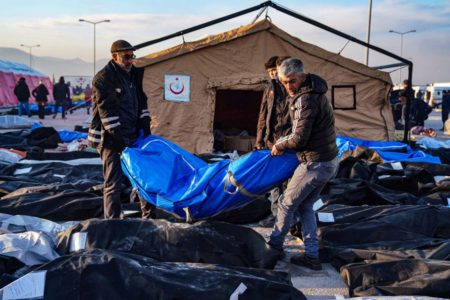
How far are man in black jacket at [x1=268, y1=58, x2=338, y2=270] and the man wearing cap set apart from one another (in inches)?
65.4

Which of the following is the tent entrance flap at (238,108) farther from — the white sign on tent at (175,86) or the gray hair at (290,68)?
the gray hair at (290,68)

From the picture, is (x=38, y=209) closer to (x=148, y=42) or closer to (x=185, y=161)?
(x=185, y=161)

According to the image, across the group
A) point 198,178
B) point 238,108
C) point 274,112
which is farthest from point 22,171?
point 238,108

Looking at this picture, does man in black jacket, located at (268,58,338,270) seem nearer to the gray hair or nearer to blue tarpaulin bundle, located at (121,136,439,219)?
the gray hair

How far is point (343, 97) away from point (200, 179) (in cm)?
741

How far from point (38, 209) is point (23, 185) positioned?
1.40 metres

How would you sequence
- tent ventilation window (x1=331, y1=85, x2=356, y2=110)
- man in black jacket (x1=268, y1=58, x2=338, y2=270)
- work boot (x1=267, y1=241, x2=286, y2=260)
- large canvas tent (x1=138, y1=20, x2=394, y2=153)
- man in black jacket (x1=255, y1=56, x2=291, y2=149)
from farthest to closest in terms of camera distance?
tent ventilation window (x1=331, y1=85, x2=356, y2=110), large canvas tent (x1=138, y1=20, x2=394, y2=153), man in black jacket (x1=255, y1=56, x2=291, y2=149), work boot (x1=267, y1=241, x2=286, y2=260), man in black jacket (x1=268, y1=58, x2=338, y2=270)

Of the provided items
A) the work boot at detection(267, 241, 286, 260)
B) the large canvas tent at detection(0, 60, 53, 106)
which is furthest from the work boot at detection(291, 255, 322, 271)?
the large canvas tent at detection(0, 60, 53, 106)

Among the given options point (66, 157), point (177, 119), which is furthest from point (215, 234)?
point (177, 119)

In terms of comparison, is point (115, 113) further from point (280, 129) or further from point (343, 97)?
point (343, 97)

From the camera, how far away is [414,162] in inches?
326

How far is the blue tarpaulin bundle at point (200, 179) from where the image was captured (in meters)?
Answer: 4.64

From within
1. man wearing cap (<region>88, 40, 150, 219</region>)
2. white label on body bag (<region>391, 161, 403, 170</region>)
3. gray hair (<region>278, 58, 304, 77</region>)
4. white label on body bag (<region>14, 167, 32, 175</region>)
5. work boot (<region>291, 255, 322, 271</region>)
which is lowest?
work boot (<region>291, 255, 322, 271</region>)

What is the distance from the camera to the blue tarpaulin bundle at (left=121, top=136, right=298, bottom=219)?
464 centimetres
